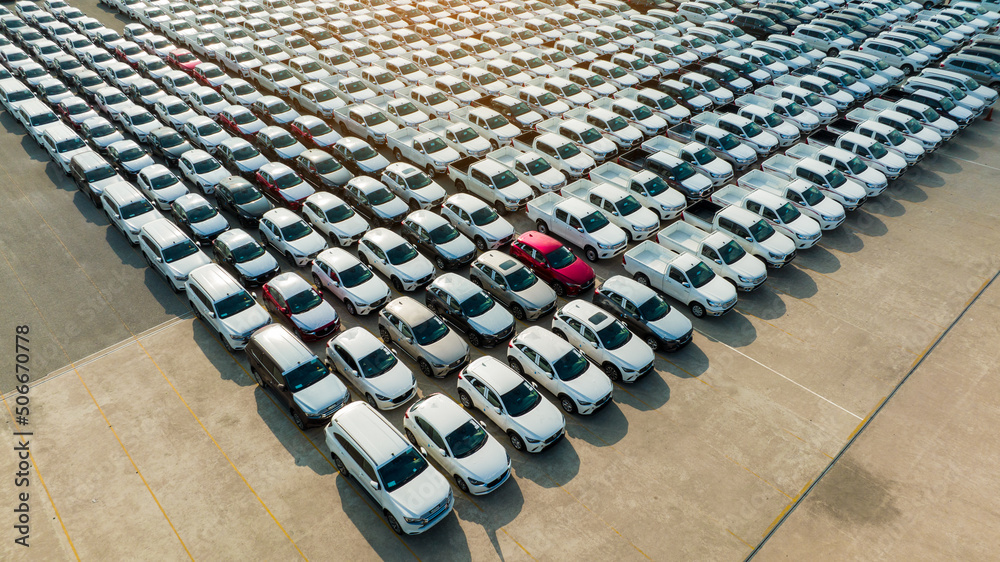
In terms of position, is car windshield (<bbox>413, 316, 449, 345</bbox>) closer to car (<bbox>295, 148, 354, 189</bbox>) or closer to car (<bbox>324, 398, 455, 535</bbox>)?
car (<bbox>324, 398, 455, 535</bbox>)

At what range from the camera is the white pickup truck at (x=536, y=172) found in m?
26.8

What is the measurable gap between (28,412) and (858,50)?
52.3 metres

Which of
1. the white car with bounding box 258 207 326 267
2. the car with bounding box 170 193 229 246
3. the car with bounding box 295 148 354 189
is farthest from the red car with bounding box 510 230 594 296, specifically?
the car with bounding box 170 193 229 246

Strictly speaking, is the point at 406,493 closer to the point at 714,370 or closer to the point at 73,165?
the point at 714,370

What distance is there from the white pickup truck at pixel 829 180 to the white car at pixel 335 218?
19746 mm

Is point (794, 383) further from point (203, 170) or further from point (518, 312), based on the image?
point (203, 170)

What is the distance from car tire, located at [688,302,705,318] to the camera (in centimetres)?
2110

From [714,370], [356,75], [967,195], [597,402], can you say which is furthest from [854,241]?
[356,75]

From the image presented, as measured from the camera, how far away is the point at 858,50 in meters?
42.8

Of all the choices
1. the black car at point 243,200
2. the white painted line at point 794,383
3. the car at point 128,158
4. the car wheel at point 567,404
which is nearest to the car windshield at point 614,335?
the car wheel at point 567,404

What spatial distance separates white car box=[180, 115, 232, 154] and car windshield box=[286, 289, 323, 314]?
1447 cm

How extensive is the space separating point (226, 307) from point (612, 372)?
1304 centimetres

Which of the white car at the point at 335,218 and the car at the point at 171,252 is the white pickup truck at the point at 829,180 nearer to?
the white car at the point at 335,218

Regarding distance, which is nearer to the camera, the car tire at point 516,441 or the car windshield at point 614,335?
the car tire at point 516,441
